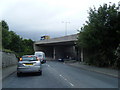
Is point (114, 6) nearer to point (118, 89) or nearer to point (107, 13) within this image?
point (107, 13)

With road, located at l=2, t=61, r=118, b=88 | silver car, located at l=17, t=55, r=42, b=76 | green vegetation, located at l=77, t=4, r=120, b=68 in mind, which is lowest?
road, located at l=2, t=61, r=118, b=88

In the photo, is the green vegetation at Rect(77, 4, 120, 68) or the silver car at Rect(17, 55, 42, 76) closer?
the silver car at Rect(17, 55, 42, 76)

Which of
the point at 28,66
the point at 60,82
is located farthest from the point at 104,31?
the point at 60,82

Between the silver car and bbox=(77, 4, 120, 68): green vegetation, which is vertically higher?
bbox=(77, 4, 120, 68): green vegetation

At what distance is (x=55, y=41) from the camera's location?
209 feet

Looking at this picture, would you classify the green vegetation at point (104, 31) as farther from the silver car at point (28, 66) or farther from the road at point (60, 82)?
the silver car at point (28, 66)

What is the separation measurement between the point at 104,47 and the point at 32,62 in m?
13.9

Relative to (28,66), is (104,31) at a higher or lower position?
higher

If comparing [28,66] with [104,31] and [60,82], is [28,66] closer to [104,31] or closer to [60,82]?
[60,82]

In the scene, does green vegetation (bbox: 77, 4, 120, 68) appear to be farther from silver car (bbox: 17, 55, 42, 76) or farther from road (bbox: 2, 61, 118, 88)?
silver car (bbox: 17, 55, 42, 76)

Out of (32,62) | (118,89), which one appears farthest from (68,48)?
(118,89)

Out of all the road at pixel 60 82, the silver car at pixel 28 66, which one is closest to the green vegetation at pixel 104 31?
the road at pixel 60 82

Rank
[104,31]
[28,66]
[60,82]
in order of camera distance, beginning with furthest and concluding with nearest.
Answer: [104,31]
[28,66]
[60,82]

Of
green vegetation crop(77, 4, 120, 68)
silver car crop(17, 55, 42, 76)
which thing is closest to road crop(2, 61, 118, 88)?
silver car crop(17, 55, 42, 76)
